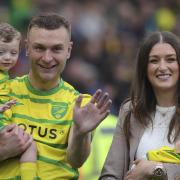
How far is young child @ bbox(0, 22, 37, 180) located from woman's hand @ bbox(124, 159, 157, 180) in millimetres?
703

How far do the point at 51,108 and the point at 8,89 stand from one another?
35 centimetres

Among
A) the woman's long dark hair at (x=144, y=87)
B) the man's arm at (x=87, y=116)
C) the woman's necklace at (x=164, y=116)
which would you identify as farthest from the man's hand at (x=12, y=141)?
the woman's necklace at (x=164, y=116)

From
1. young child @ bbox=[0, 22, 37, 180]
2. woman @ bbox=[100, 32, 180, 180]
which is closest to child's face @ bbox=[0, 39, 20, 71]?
young child @ bbox=[0, 22, 37, 180]

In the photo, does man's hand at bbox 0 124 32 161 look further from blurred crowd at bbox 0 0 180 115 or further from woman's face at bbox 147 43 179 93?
blurred crowd at bbox 0 0 180 115

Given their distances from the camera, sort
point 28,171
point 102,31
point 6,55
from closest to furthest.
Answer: point 28,171 < point 6,55 < point 102,31

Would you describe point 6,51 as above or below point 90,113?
above

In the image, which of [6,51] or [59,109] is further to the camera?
[6,51]

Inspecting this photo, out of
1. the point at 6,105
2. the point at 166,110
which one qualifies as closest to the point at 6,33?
the point at 6,105

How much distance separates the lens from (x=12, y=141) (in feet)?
20.5

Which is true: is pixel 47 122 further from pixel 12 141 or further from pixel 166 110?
pixel 166 110

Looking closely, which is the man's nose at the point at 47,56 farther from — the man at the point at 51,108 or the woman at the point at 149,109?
the woman at the point at 149,109

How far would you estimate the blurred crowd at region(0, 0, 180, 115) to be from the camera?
42.0ft

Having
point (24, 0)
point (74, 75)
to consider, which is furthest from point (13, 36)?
point (24, 0)

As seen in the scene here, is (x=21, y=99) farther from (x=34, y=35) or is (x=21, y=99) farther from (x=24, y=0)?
(x=24, y=0)
